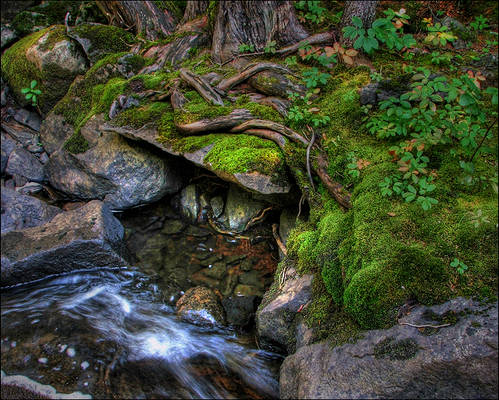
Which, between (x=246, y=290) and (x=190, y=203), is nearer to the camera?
(x=246, y=290)

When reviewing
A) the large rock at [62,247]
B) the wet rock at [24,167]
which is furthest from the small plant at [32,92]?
the large rock at [62,247]

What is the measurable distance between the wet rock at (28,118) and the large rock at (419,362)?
8.60 metres

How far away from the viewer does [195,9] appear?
8422 millimetres

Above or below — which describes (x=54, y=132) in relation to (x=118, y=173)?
above

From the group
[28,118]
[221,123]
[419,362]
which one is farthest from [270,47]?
[28,118]

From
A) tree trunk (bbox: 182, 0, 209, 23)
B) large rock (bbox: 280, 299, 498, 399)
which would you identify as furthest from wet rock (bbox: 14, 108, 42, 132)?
large rock (bbox: 280, 299, 498, 399)

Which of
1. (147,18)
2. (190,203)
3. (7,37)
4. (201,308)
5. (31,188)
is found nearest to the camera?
(201,308)

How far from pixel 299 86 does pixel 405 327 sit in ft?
12.9

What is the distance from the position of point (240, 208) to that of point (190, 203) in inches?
40.9

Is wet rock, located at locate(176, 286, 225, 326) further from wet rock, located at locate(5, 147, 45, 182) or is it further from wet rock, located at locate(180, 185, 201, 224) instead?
wet rock, located at locate(5, 147, 45, 182)

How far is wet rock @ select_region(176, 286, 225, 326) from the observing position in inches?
181

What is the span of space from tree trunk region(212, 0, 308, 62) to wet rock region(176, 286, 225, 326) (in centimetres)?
453

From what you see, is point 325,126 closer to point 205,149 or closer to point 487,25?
point 205,149

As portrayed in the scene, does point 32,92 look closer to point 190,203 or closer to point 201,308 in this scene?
point 190,203
